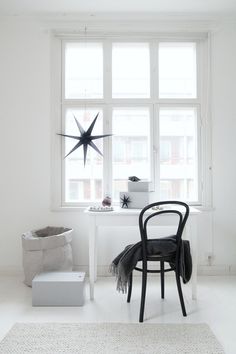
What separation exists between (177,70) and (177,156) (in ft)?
3.10

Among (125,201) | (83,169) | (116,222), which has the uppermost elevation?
(83,169)

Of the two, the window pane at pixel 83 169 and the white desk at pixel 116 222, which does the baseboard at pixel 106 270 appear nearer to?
the white desk at pixel 116 222

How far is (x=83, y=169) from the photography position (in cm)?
335

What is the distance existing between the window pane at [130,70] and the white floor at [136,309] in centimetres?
200

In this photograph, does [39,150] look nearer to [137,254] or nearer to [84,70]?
[84,70]

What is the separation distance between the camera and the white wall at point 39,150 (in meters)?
3.26

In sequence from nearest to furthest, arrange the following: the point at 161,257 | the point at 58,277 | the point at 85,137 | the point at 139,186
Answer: the point at 161,257
the point at 58,277
the point at 139,186
the point at 85,137

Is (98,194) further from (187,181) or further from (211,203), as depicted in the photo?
(211,203)

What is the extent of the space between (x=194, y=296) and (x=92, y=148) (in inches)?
69.4

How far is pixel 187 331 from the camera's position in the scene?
208 cm

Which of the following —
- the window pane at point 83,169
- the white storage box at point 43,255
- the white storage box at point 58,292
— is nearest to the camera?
the white storage box at point 58,292

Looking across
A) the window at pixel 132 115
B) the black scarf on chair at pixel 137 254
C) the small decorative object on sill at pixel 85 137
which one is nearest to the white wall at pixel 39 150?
the window at pixel 132 115

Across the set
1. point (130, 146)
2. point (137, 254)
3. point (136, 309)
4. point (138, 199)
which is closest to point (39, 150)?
point (130, 146)

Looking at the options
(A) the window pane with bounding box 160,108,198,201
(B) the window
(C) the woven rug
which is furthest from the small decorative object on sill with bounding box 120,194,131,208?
(C) the woven rug
